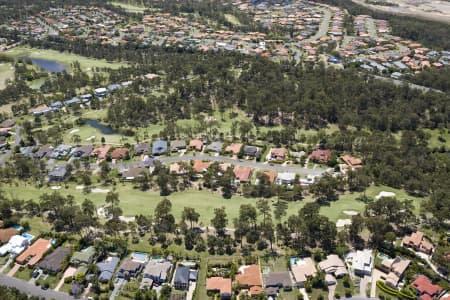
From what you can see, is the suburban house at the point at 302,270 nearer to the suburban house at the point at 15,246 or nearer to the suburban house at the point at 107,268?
the suburban house at the point at 107,268

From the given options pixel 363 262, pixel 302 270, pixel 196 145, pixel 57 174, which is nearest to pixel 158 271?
pixel 302 270

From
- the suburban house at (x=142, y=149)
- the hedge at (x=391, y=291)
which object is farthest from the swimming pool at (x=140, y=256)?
the suburban house at (x=142, y=149)

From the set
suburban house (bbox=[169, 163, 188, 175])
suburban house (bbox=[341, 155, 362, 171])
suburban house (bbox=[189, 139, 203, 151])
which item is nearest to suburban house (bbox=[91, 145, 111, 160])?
suburban house (bbox=[169, 163, 188, 175])

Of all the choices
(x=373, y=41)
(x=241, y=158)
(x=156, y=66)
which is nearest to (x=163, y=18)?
(x=156, y=66)

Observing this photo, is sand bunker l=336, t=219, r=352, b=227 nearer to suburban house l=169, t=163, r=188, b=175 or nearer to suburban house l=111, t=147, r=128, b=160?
suburban house l=169, t=163, r=188, b=175

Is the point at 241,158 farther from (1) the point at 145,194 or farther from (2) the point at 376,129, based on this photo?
(2) the point at 376,129

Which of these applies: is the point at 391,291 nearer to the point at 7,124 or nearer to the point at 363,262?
the point at 363,262
